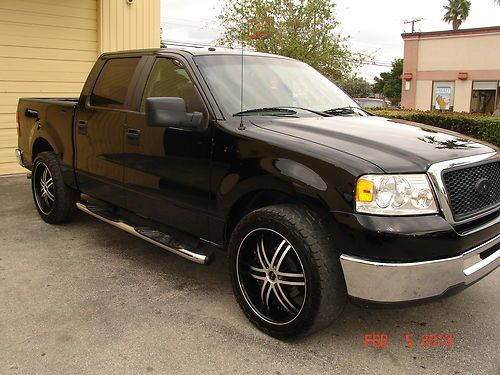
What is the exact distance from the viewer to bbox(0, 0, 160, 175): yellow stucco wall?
790 centimetres

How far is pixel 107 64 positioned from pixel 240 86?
5.76 ft

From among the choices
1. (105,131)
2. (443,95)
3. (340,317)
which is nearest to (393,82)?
(443,95)

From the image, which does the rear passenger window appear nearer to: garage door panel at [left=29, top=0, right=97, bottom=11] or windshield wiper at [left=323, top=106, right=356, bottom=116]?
windshield wiper at [left=323, top=106, right=356, bottom=116]

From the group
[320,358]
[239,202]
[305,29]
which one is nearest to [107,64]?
[239,202]

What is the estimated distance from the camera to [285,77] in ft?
13.7

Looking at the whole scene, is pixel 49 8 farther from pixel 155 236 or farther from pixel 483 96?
pixel 483 96

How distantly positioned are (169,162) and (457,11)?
56.7 meters

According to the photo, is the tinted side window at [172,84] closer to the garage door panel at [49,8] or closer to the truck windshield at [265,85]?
the truck windshield at [265,85]

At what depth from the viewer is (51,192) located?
5.46m

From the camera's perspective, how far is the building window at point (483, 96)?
26.2 metres

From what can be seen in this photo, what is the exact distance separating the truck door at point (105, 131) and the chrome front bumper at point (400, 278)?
241 centimetres

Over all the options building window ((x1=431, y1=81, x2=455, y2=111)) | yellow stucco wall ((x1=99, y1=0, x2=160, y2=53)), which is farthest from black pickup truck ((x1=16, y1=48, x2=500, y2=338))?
building window ((x1=431, y1=81, x2=455, y2=111))

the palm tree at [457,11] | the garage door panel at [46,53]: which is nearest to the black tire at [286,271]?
the garage door panel at [46,53]

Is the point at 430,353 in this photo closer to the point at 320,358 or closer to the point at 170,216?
the point at 320,358
